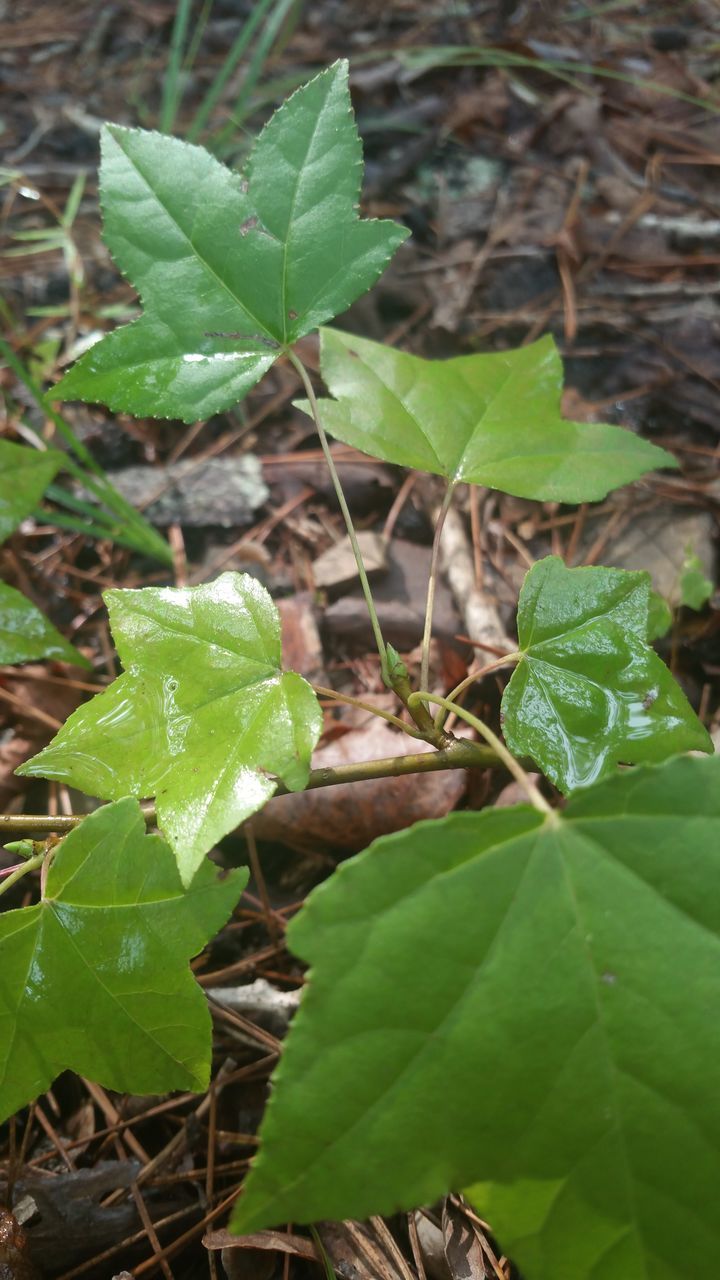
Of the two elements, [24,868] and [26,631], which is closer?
[24,868]

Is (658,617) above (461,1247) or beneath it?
above

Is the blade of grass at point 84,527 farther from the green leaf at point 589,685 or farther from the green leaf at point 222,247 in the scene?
the green leaf at point 589,685

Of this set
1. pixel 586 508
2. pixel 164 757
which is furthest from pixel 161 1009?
pixel 586 508

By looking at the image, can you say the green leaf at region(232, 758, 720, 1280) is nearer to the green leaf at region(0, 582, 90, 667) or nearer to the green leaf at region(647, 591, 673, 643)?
the green leaf at region(647, 591, 673, 643)

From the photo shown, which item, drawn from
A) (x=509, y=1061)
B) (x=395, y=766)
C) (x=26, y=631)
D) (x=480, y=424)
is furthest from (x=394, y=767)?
(x=26, y=631)

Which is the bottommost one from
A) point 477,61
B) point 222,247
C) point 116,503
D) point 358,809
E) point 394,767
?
point 358,809

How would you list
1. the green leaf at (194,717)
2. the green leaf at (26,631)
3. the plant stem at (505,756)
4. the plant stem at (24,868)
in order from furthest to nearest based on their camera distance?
the green leaf at (26,631) < the plant stem at (24,868) < the green leaf at (194,717) < the plant stem at (505,756)

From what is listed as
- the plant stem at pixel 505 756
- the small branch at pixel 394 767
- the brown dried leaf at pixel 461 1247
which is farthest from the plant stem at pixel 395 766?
the brown dried leaf at pixel 461 1247

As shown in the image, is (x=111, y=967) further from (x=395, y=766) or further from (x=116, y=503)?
(x=116, y=503)
